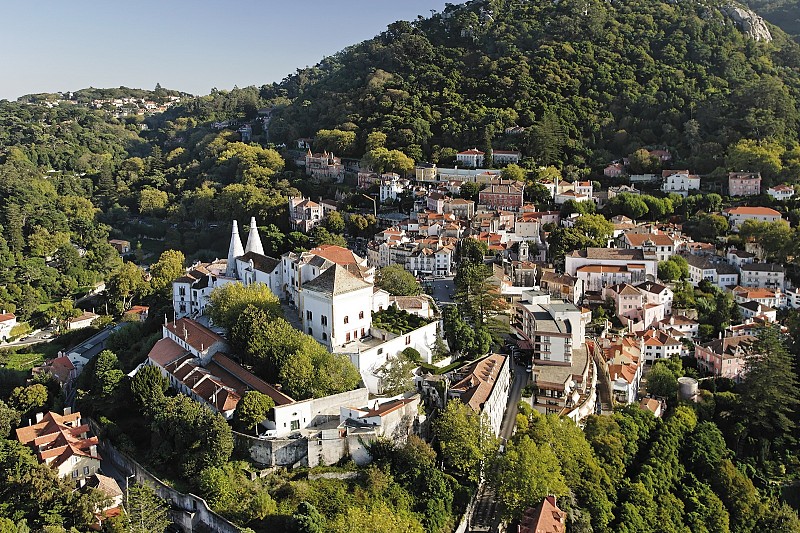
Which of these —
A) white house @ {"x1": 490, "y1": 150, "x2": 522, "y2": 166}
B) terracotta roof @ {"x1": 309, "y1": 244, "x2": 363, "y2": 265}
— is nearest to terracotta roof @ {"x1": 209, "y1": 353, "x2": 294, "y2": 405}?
terracotta roof @ {"x1": 309, "y1": 244, "x2": 363, "y2": 265}

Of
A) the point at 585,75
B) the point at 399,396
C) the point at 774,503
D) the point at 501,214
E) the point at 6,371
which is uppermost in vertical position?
the point at 585,75

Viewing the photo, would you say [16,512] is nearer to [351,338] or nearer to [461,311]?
[351,338]

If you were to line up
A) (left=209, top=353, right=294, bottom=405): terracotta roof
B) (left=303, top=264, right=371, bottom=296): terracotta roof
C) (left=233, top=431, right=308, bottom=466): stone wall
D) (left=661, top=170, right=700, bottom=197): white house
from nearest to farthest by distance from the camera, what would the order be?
1. (left=233, top=431, right=308, bottom=466): stone wall
2. (left=209, top=353, right=294, bottom=405): terracotta roof
3. (left=303, top=264, right=371, bottom=296): terracotta roof
4. (left=661, top=170, right=700, bottom=197): white house

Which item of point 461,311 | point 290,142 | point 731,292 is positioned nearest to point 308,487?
point 461,311

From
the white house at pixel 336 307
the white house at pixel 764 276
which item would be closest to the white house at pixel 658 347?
the white house at pixel 764 276

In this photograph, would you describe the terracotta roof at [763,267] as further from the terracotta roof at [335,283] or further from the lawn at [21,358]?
the lawn at [21,358]

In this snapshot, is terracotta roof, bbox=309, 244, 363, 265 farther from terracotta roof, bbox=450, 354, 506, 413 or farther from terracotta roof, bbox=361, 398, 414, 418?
terracotta roof, bbox=361, 398, 414, 418
